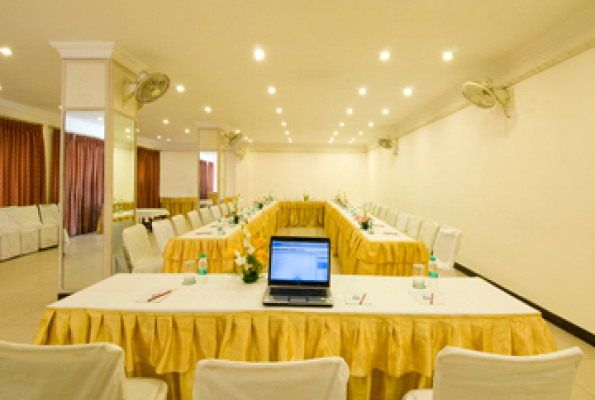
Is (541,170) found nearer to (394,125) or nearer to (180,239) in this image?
(180,239)

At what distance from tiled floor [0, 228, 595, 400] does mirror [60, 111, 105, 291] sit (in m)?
0.44

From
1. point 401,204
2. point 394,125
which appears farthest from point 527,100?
point 394,125

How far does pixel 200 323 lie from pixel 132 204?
354cm

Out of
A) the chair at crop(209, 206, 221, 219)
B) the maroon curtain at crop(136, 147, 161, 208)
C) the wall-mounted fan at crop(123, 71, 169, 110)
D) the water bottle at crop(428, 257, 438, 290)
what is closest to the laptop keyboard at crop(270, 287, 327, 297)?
the water bottle at crop(428, 257, 438, 290)

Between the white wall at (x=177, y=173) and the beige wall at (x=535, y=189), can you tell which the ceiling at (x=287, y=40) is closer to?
the beige wall at (x=535, y=189)

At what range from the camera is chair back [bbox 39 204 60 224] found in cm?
685

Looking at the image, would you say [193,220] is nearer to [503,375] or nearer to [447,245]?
[447,245]

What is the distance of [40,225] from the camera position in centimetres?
655

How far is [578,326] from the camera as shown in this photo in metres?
2.98

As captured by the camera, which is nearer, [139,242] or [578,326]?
[578,326]

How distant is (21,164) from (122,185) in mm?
4490

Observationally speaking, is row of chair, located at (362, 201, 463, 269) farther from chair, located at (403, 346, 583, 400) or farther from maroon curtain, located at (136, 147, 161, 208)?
maroon curtain, located at (136, 147, 161, 208)

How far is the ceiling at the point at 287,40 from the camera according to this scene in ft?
9.74

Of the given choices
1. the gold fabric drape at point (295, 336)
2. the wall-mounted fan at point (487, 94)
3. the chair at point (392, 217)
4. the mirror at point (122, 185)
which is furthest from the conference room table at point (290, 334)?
the chair at point (392, 217)
